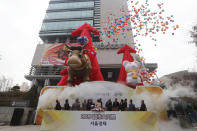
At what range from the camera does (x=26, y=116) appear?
949 centimetres

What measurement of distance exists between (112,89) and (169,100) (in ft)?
9.77

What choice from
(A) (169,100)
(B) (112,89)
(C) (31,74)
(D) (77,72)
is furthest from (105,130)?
(C) (31,74)

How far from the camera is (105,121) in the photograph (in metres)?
3.95

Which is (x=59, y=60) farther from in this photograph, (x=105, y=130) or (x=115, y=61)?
(x=105, y=130)

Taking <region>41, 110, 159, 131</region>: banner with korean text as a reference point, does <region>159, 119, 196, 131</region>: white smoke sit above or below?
below

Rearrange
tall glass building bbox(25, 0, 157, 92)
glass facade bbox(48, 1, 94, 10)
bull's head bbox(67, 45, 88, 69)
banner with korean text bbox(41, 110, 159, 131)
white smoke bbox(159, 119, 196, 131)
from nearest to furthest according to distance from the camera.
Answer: banner with korean text bbox(41, 110, 159, 131)
bull's head bbox(67, 45, 88, 69)
white smoke bbox(159, 119, 196, 131)
tall glass building bbox(25, 0, 157, 92)
glass facade bbox(48, 1, 94, 10)

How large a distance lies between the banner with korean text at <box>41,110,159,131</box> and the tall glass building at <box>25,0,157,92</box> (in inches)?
445

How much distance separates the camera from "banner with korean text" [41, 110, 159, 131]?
388 cm

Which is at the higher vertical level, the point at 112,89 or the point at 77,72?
the point at 77,72

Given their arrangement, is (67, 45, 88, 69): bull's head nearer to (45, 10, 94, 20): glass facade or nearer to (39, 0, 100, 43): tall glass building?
(39, 0, 100, 43): tall glass building

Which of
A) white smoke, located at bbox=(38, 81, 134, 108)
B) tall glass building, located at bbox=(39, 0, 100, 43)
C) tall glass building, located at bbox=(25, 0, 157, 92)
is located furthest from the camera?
tall glass building, located at bbox=(39, 0, 100, 43)

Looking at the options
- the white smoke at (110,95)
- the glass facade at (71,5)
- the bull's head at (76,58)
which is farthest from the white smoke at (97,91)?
the glass facade at (71,5)

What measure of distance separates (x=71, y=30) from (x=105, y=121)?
87.4 ft

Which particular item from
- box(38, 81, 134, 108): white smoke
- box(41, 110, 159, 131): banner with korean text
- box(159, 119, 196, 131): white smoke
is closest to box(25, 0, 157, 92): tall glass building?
box(159, 119, 196, 131): white smoke
